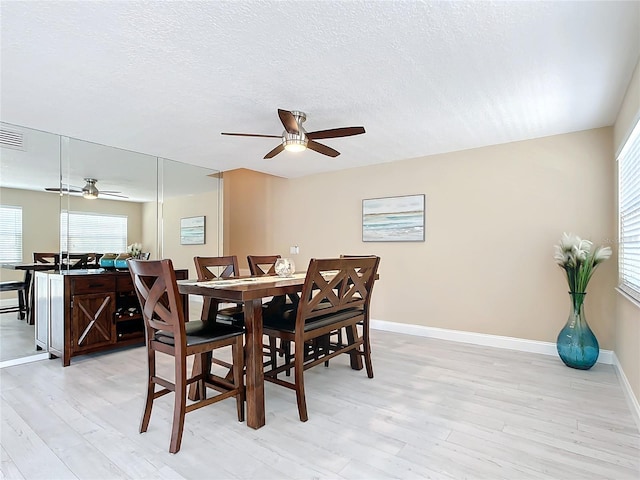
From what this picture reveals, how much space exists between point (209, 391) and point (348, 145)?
2765 mm

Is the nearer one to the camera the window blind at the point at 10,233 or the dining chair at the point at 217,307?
the dining chair at the point at 217,307

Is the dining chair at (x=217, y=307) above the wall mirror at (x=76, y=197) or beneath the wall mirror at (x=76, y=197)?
beneath

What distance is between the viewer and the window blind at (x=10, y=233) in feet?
10.9

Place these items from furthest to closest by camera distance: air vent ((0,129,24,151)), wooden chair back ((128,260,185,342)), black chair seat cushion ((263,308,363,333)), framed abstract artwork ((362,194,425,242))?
framed abstract artwork ((362,194,425,242))
air vent ((0,129,24,151))
black chair seat cushion ((263,308,363,333))
wooden chair back ((128,260,185,342))

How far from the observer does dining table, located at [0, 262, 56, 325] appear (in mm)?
3471

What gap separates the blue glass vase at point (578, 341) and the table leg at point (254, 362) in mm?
2706

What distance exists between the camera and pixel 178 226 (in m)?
4.65

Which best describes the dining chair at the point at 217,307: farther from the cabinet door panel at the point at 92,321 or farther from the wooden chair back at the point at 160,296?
the cabinet door panel at the point at 92,321

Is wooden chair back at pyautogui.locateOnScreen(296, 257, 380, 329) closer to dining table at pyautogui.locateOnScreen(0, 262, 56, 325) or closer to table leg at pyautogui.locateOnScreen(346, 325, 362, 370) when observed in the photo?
table leg at pyautogui.locateOnScreen(346, 325, 362, 370)

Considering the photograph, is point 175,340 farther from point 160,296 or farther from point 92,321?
point 92,321

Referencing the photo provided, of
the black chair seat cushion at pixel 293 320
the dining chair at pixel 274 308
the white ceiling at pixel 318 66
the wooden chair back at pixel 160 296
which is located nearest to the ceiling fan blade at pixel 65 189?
the white ceiling at pixel 318 66

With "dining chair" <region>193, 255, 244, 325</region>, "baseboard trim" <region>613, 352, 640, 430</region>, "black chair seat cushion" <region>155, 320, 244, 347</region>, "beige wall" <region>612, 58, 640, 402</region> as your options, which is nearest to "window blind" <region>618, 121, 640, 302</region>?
"beige wall" <region>612, 58, 640, 402</region>

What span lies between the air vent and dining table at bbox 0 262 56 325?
1.12 meters

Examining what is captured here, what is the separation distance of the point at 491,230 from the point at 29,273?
15.9 feet
